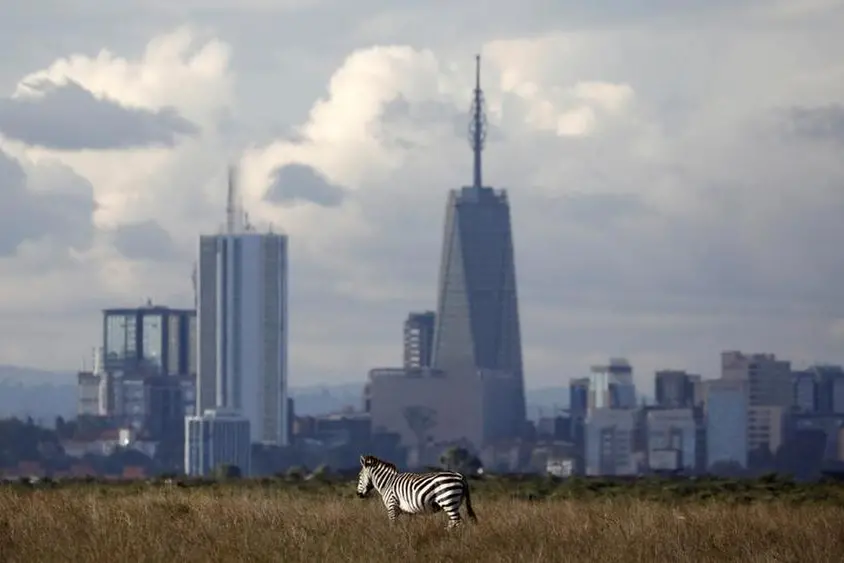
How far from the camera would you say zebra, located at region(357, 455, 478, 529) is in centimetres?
2758

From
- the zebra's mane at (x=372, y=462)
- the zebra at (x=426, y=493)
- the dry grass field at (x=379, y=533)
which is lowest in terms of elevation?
the dry grass field at (x=379, y=533)

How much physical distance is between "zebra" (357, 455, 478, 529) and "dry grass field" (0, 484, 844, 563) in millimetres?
243

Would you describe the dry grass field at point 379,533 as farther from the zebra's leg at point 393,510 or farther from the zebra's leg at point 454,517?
the zebra's leg at point 454,517

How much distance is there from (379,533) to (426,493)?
5.24 feet

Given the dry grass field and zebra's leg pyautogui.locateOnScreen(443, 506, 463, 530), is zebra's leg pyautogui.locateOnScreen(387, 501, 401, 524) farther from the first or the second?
zebra's leg pyautogui.locateOnScreen(443, 506, 463, 530)

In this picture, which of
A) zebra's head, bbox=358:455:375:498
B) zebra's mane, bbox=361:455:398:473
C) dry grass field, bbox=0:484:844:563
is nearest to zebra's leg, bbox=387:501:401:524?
dry grass field, bbox=0:484:844:563

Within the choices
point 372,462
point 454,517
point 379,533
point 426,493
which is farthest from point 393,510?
point 379,533

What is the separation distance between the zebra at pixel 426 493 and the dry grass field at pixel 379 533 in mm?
243

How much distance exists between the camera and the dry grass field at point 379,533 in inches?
944

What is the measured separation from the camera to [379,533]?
26.4m

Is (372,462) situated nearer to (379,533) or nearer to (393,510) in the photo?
(393,510)

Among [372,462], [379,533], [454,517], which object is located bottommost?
[379,533]

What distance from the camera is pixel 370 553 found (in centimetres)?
2428

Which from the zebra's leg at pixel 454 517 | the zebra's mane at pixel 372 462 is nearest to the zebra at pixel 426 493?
the zebra's leg at pixel 454 517
